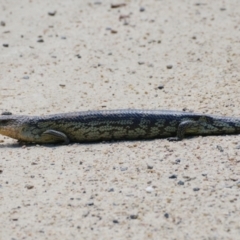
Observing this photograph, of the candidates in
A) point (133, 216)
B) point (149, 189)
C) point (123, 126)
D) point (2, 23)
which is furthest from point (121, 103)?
point (2, 23)

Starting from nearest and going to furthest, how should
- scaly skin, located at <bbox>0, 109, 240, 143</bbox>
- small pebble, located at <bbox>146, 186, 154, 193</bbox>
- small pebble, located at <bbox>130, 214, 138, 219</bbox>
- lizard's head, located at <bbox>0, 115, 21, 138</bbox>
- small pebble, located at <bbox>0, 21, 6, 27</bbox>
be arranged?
small pebble, located at <bbox>130, 214, 138, 219</bbox> < small pebble, located at <bbox>146, 186, 154, 193</bbox> < scaly skin, located at <bbox>0, 109, 240, 143</bbox> < lizard's head, located at <bbox>0, 115, 21, 138</bbox> < small pebble, located at <bbox>0, 21, 6, 27</bbox>

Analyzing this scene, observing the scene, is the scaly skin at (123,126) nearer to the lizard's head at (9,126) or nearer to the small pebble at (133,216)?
the lizard's head at (9,126)

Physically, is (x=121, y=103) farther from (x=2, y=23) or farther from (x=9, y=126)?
(x=2, y=23)

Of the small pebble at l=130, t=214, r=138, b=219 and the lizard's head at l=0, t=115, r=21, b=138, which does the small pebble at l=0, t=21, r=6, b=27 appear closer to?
the lizard's head at l=0, t=115, r=21, b=138

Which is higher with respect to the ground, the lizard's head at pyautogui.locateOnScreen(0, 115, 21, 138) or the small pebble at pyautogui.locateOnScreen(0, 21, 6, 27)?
the small pebble at pyautogui.locateOnScreen(0, 21, 6, 27)

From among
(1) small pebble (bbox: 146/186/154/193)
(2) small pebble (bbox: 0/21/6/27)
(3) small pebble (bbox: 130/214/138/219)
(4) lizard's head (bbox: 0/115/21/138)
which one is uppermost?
(2) small pebble (bbox: 0/21/6/27)

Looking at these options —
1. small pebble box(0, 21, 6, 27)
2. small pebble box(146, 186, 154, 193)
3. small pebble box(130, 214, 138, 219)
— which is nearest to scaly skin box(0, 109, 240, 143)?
small pebble box(146, 186, 154, 193)
